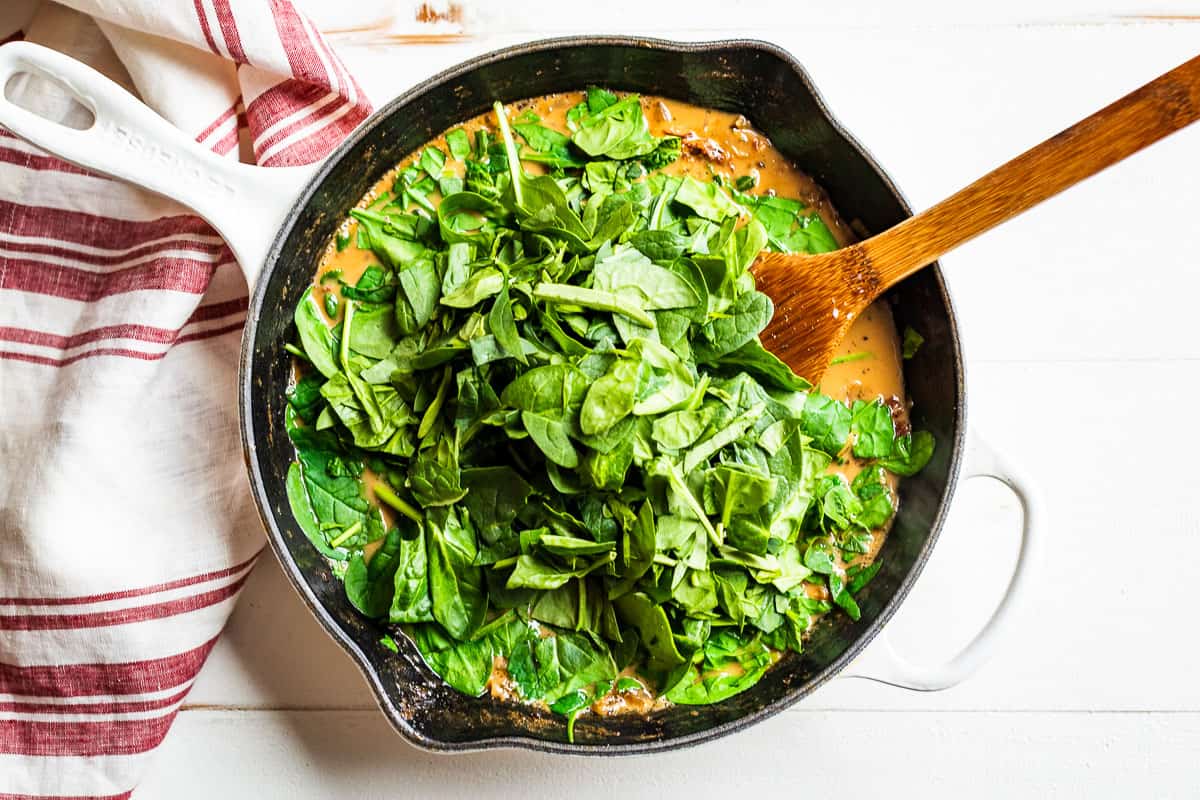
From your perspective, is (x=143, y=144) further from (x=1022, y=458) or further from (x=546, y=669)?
(x=1022, y=458)

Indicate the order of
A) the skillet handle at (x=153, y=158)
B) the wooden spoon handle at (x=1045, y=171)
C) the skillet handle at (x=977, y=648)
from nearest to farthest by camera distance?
the wooden spoon handle at (x=1045, y=171), the skillet handle at (x=153, y=158), the skillet handle at (x=977, y=648)

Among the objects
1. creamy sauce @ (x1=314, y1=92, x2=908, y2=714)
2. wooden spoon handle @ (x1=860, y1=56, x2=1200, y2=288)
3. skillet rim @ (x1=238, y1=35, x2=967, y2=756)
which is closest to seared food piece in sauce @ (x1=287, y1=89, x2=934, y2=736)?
creamy sauce @ (x1=314, y1=92, x2=908, y2=714)

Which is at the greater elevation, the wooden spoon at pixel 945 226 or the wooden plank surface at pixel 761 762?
the wooden spoon at pixel 945 226

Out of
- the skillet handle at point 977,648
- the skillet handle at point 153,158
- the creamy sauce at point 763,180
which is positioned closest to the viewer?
the skillet handle at point 153,158

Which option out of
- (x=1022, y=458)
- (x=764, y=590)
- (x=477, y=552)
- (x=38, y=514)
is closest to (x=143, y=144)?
(x=38, y=514)

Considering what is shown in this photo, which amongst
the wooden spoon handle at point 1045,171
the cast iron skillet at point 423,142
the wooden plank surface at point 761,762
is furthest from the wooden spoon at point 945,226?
the wooden plank surface at point 761,762

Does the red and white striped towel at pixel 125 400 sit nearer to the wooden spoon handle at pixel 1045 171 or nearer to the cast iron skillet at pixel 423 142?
the cast iron skillet at pixel 423 142

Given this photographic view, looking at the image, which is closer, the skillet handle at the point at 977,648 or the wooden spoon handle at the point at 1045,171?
the wooden spoon handle at the point at 1045,171

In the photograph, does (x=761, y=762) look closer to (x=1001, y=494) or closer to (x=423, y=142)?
(x=1001, y=494)
